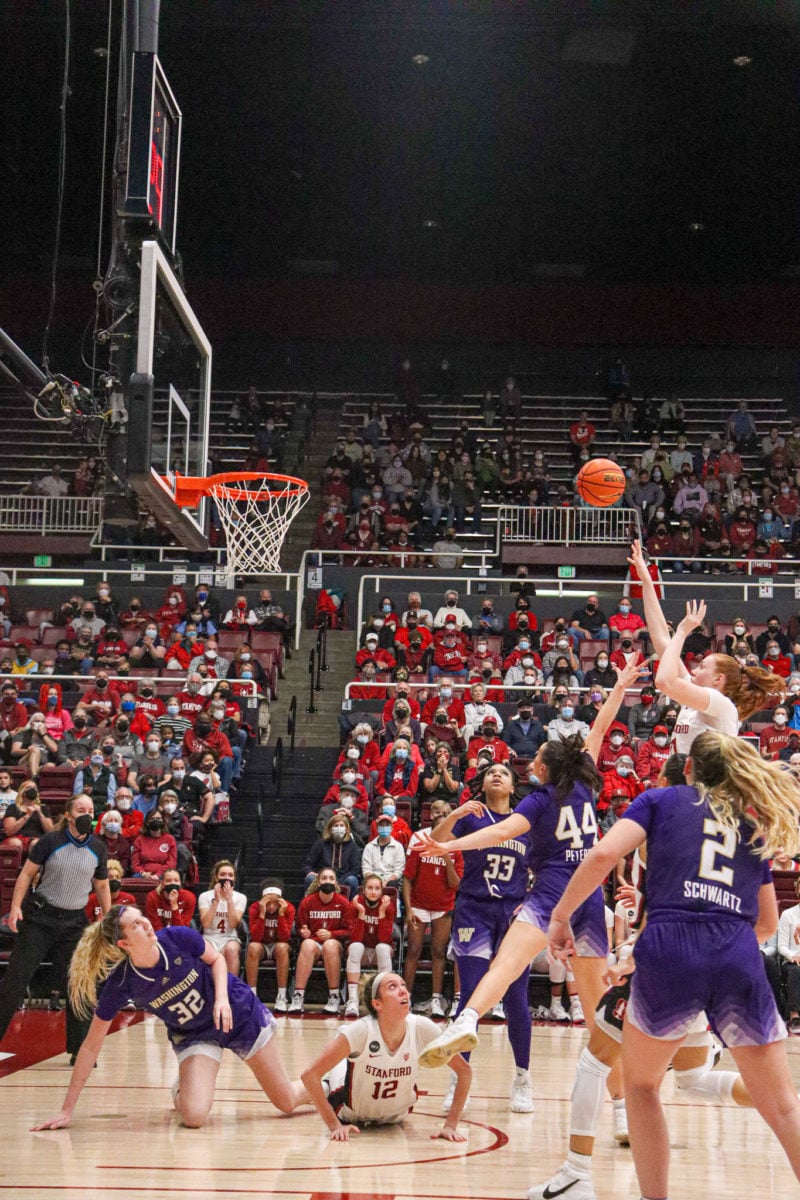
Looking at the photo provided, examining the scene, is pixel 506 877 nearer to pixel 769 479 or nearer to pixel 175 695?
pixel 175 695

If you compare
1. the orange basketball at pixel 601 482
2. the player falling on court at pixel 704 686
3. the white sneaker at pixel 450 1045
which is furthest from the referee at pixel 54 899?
the orange basketball at pixel 601 482

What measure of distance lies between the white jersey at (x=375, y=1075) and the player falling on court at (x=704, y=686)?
2302mm

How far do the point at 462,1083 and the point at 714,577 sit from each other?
17.9 m

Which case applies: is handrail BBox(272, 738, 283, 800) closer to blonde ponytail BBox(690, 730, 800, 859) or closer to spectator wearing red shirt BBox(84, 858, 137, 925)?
spectator wearing red shirt BBox(84, 858, 137, 925)

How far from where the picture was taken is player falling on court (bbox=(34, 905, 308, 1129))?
6.97 metres

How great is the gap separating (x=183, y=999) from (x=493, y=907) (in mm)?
1991

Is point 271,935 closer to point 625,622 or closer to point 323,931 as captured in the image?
point 323,931

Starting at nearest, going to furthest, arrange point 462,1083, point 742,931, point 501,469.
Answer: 1. point 742,931
2. point 462,1083
3. point 501,469

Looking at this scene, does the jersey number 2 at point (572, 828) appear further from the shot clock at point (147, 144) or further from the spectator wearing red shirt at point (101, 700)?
the spectator wearing red shirt at point (101, 700)

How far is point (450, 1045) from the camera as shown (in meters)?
5.38

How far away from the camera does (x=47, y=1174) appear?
587 centimetres

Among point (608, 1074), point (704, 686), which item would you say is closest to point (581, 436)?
point (704, 686)

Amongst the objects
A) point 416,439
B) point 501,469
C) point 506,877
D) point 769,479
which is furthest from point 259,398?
point 506,877

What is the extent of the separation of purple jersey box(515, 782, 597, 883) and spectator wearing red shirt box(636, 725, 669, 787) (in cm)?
934
